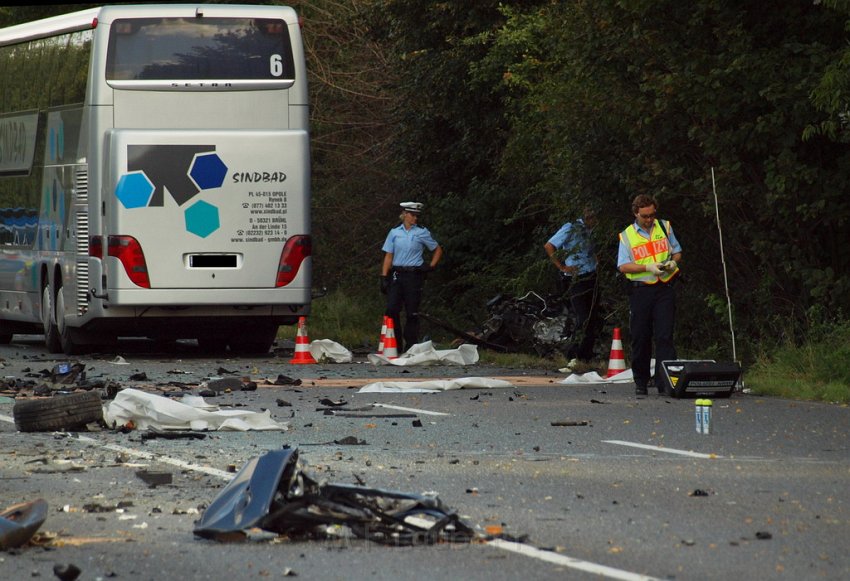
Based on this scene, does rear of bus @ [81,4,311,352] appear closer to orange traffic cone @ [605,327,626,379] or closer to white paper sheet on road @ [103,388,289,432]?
orange traffic cone @ [605,327,626,379]

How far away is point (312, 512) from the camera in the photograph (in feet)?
25.5

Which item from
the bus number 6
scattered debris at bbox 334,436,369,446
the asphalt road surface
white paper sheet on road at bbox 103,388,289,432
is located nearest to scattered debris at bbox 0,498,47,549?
the asphalt road surface

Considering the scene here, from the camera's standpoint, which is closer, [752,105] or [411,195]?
[752,105]

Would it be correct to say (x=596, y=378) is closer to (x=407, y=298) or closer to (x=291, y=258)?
(x=407, y=298)

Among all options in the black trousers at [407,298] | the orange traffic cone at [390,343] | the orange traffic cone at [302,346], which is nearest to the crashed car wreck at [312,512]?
the orange traffic cone at [302,346]

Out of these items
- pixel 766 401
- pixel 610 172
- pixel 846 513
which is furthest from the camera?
pixel 610 172

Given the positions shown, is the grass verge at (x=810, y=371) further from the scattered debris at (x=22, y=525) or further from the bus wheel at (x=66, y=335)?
the bus wheel at (x=66, y=335)

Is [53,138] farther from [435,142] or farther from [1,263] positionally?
[435,142]

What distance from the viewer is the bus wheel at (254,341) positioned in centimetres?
2280

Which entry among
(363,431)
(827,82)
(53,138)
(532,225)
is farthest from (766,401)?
(532,225)

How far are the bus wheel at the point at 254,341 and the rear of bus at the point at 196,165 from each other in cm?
126

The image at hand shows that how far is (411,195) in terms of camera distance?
31312 millimetres

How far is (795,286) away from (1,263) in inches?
483

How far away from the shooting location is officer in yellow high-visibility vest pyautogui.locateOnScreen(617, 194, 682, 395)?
15.7 meters
